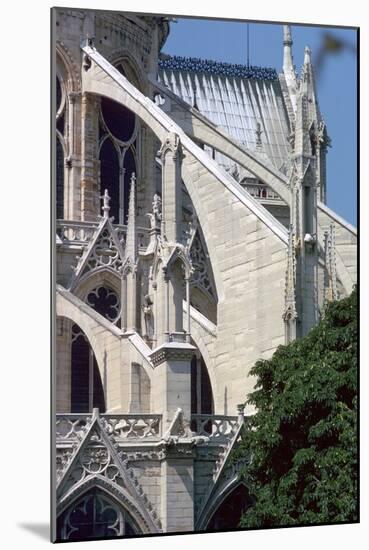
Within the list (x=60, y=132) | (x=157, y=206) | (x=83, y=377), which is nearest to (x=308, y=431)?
(x=83, y=377)

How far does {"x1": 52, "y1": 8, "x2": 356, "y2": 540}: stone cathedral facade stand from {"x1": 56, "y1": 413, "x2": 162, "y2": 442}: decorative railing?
2cm

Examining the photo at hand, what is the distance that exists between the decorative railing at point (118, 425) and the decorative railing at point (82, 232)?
8.41ft

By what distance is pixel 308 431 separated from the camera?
2078 cm

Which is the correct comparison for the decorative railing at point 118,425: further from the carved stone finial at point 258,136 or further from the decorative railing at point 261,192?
the carved stone finial at point 258,136

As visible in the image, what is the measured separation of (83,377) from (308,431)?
2652mm

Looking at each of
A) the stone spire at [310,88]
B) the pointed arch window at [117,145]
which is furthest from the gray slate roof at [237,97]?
the stone spire at [310,88]

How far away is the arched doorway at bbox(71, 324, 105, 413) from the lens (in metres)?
20.8

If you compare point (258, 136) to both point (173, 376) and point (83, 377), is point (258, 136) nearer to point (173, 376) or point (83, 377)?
point (173, 376)

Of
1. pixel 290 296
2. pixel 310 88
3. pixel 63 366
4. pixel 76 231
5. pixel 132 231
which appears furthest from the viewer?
pixel 76 231

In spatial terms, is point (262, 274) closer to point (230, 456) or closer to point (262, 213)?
point (262, 213)

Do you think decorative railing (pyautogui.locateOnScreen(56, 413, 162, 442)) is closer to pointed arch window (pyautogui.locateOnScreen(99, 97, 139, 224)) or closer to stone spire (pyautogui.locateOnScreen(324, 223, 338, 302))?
stone spire (pyautogui.locateOnScreen(324, 223, 338, 302))

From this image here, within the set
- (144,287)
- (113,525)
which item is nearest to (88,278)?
(144,287)

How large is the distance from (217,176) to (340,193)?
2.53 m
